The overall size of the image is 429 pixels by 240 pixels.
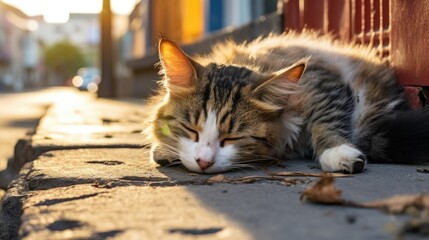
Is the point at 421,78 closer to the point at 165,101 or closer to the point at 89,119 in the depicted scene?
the point at 165,101

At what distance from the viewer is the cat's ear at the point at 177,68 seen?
286 cm

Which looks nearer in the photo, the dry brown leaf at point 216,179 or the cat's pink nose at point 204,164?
the dry brown leaf at point 216,179

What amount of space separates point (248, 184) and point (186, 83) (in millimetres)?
811

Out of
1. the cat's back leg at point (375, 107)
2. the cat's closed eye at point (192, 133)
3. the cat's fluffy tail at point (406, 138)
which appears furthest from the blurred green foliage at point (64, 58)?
the cat's fluffy tail at point (406, 138)

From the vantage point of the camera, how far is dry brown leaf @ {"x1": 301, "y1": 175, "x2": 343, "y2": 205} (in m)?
1.79

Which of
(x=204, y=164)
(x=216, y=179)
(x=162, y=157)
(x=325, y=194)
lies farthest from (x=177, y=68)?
(x=325, y=194)

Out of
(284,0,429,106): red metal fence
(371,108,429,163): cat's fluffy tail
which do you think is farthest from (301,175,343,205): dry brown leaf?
(284,0,429,106): red metal fence

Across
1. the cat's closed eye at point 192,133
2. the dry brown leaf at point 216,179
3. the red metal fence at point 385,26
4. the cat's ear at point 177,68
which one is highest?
the red metal fence at point 385,26

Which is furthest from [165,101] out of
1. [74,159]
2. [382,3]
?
[382,3]

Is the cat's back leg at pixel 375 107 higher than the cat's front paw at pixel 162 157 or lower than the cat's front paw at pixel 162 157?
higher

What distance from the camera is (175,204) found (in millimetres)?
1945

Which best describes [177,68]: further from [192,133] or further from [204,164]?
[204,164]

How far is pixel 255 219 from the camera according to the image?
170cm

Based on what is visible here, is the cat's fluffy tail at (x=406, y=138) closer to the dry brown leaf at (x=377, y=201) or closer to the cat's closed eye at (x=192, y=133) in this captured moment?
the cat's closed eye at (x=192, y=133)
